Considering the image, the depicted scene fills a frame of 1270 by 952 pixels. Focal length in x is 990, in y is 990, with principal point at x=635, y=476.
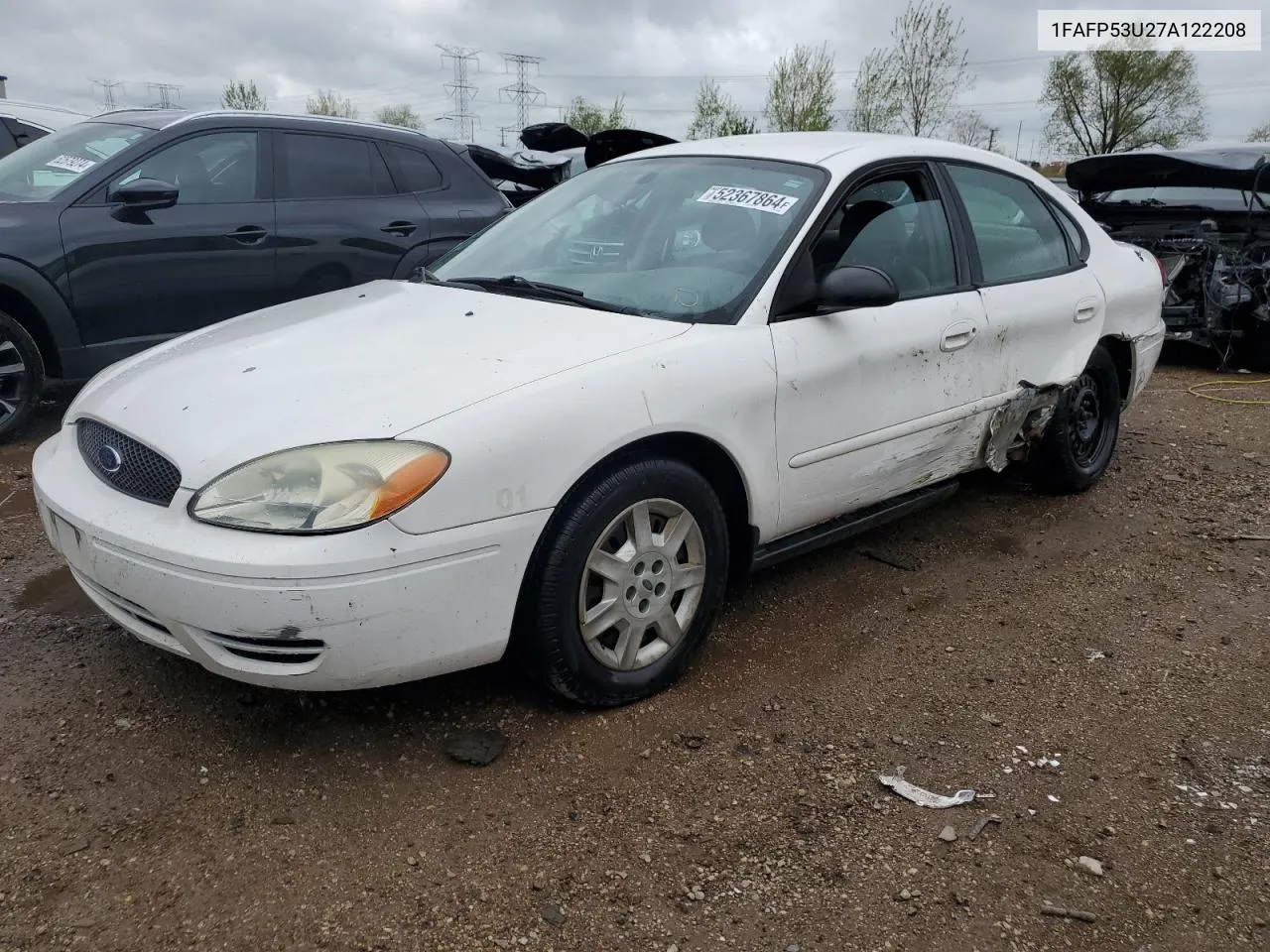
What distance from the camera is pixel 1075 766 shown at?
261 centimetres

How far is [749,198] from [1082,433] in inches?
90.1

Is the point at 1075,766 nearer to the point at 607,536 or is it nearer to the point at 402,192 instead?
the point at 607,536

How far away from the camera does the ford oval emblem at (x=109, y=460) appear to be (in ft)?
8.29

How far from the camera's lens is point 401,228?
19.7 feet

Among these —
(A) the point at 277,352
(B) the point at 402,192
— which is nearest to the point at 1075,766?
(A) the point at 277,352

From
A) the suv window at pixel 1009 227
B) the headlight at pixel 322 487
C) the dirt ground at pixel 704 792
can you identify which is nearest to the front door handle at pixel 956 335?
the suv window at pixel 1009 227

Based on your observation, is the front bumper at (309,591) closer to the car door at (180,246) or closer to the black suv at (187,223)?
the black suv at (187,223)

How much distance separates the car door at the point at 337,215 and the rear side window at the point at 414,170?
91 millimetres

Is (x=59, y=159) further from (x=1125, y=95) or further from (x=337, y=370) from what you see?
(x=1125, y=95)

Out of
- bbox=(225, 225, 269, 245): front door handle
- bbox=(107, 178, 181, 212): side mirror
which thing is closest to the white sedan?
bbox=(107, 178, 181, 212): side mirror

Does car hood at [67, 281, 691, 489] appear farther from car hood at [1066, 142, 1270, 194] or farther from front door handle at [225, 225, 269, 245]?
car hood at [1066, 142, 1270, 194]

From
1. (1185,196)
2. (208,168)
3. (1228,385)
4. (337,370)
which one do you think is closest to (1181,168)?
→ (1185,196)

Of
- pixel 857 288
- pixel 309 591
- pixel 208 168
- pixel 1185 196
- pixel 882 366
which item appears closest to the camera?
pixel 309 591

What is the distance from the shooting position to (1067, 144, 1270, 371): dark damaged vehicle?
7.57 m
